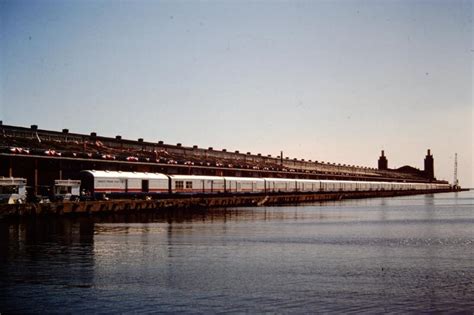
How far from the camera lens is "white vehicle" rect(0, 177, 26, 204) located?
2603 inches

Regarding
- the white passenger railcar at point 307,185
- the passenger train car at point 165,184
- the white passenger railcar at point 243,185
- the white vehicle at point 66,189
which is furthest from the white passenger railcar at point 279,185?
the white vehicle at point 66,189

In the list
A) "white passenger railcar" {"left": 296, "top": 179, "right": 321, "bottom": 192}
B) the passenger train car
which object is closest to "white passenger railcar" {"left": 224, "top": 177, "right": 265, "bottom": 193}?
the passenger train car

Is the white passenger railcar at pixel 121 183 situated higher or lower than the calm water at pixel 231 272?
higher

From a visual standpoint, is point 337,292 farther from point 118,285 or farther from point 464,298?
point 118,285

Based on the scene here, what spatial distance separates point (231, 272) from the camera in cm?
3159

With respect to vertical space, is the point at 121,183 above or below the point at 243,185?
above

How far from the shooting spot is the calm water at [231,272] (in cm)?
2433

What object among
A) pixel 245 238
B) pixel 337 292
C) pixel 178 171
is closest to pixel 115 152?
pixel 178 171

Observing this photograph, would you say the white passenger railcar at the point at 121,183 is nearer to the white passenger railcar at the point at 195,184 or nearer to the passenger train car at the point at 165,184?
the passenger train car at the point at 165,184

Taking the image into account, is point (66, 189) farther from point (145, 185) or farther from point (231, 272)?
point (231, 272)

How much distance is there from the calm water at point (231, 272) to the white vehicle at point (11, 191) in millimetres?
13050

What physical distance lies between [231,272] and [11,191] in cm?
4213

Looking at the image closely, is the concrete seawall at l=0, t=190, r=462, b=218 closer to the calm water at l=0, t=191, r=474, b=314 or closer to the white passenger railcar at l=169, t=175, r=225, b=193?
the white passenger railcar at l=169, t=175, r=225, b=193

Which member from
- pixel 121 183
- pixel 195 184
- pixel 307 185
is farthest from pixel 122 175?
pixel 307 185
